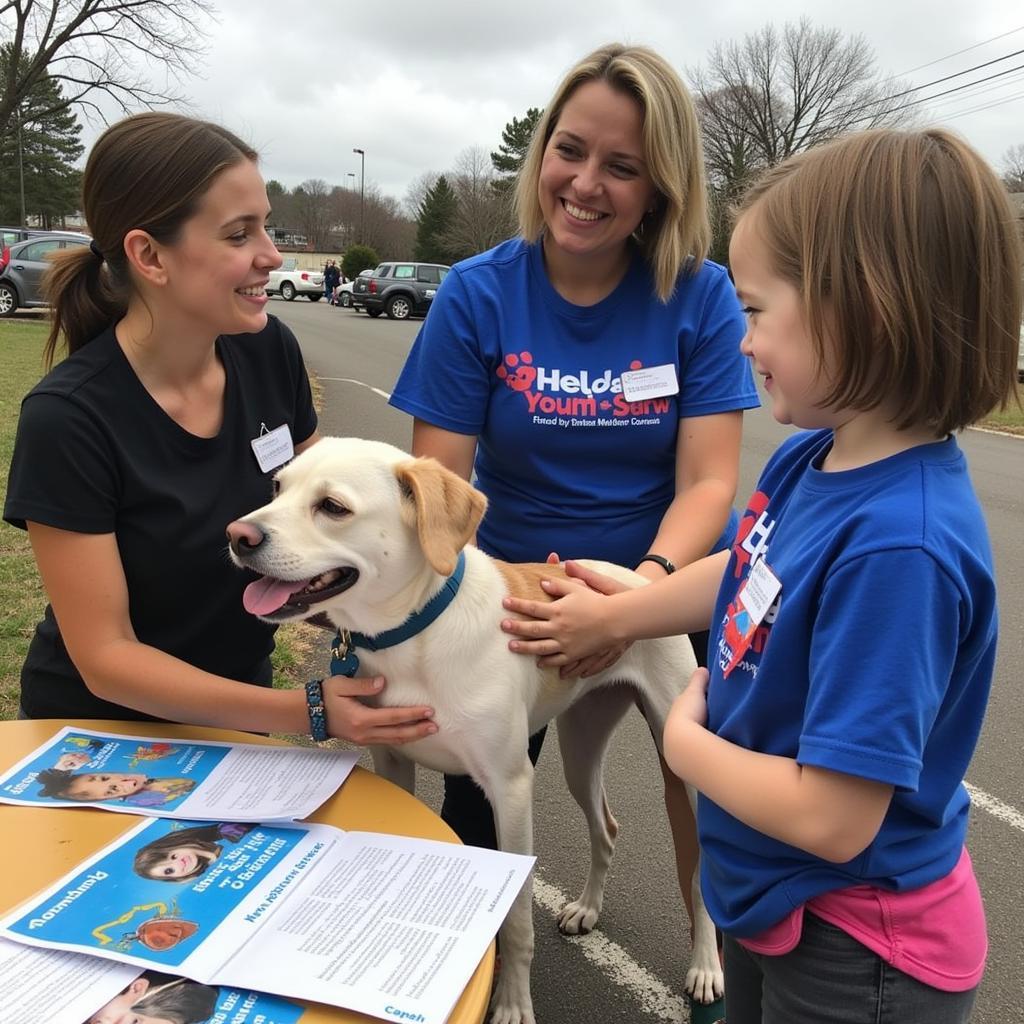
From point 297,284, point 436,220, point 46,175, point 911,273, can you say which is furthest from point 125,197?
point 46,175

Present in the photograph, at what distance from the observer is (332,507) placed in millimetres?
1989

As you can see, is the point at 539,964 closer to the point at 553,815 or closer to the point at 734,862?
the point at 553,815

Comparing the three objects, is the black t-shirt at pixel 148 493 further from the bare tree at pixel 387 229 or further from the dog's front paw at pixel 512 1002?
the bare tree at pixel 387 229

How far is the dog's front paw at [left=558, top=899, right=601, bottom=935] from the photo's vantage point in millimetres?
2969

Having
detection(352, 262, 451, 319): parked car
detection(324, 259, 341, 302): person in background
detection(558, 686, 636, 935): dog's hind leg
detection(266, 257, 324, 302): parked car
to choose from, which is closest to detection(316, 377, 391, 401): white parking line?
detection(558, 686, 636, 935): dog's hind leg

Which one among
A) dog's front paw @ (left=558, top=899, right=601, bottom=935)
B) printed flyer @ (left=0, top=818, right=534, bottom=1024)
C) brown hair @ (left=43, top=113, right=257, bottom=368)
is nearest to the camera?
printed flyer @ (left=0, top=818, right=534, bottom=1024)

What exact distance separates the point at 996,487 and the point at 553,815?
25.8 feet

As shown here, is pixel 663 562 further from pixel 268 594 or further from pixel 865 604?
pixel 865 604

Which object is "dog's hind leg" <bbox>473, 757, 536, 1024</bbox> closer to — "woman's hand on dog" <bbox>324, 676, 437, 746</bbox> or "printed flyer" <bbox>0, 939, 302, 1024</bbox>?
"woman's hand on dog" <bbox>324, 676, 437, 746</bbox>

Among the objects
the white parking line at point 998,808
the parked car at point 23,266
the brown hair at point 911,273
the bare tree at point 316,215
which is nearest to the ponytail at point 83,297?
the brown hair at point 911,273

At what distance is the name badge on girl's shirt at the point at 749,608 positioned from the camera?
134 centimetres

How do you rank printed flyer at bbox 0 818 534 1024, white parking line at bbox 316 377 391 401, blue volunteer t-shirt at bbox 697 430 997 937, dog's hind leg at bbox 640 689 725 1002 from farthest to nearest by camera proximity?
white parking line at bbox 316 377 391 401
dog's hind leg at bbox 640 689 725 1002
printed flyer at bbox 0 818 534 1024
blue volunteer t-shirt at bbox 697 430 997 937

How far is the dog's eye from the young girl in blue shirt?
939 mm

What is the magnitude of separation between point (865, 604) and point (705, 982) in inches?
78.9
